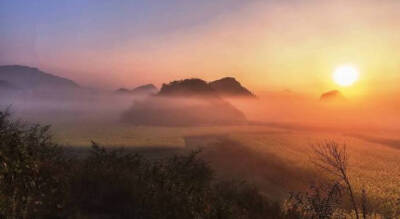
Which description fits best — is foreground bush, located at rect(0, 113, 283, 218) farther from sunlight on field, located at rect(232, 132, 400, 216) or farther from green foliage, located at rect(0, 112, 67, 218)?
sunlight on field, located at rect(232, 132, 400, 216)

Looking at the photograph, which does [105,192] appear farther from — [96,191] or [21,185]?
[21,185]

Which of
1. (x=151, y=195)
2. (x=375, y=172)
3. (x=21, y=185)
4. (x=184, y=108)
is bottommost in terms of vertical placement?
(x=375, y=172)

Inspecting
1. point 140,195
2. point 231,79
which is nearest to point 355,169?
point 140,195

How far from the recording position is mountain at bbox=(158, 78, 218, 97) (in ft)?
321

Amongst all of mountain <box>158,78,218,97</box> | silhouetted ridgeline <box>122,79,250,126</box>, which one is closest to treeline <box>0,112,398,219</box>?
silhouetted ridgeline <box>122,79,250,126</box>

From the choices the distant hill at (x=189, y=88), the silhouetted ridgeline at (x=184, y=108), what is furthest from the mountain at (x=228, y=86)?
the silhouetted ridgeline at (x=184, y=108)

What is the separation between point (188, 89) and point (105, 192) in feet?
302

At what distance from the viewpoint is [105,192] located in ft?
26.8

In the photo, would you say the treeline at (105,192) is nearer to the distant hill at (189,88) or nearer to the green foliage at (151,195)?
the green foliage at (151,195)

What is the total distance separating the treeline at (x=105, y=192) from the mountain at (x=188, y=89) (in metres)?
86.8

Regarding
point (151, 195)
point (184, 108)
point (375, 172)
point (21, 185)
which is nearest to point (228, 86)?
point (184, 108)

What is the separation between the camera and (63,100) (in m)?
161

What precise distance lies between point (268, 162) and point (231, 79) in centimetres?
13748

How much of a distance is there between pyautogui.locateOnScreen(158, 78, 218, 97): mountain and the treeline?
86.8 m
